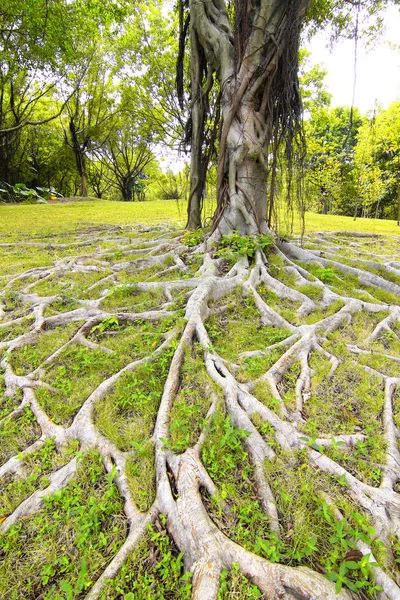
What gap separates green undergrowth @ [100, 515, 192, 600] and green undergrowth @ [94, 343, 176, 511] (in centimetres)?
18

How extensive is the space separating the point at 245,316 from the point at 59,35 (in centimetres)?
1172

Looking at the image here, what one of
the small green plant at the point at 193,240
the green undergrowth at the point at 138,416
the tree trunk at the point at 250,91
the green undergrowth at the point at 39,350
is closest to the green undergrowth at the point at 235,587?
the green undergrowth at the point at 138,416

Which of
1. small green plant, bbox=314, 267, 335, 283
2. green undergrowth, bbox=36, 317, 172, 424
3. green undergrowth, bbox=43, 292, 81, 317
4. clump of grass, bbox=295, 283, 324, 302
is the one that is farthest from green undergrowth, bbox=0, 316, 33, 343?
small green plant, bbox=314, 267, 335, 283

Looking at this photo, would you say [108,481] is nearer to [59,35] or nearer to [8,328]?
[8,328]

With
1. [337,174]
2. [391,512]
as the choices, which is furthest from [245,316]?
[337,174]

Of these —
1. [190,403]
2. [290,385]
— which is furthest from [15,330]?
[290,385]

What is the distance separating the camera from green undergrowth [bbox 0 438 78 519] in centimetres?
166

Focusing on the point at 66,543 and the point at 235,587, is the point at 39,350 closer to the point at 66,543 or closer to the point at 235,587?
the point at 66,543

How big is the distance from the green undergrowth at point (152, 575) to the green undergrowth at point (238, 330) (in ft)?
4.75

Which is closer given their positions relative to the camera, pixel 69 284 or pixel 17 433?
pixel 17 433

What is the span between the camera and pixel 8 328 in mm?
3219

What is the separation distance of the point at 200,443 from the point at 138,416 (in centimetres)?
55

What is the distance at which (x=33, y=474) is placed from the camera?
1.76 meters

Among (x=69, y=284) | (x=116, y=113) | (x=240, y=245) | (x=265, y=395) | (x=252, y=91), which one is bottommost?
(x=265, y=395)
